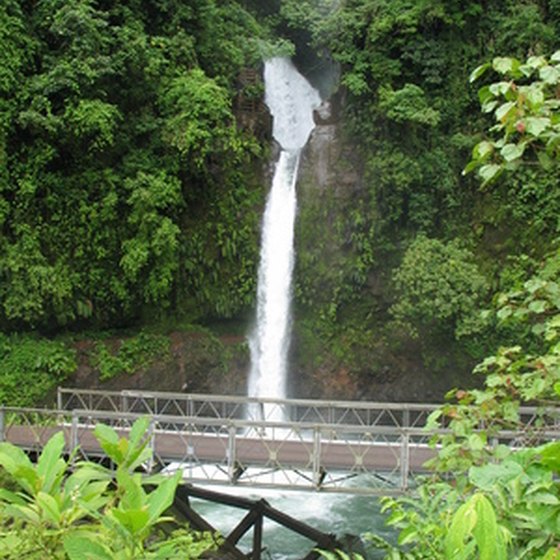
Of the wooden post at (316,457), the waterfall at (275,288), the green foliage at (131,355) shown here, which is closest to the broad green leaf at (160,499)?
the wooden post at (316,457)

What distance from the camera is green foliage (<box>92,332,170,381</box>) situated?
14.1 meters

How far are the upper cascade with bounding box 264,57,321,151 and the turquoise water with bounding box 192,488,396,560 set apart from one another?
10.1 meters

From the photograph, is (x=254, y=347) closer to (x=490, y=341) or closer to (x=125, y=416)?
(x=490, y=341)

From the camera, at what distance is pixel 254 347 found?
15.3 meters

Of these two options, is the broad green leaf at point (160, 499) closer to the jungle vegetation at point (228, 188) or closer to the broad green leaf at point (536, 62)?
the broad green leaf at point (536, 62)

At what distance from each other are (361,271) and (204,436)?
21.7 feet

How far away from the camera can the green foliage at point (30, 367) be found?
1301cm

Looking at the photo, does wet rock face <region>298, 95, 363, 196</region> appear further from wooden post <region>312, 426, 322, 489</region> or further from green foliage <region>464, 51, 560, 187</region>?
green foliage <region>464, 51, 560, 187</region>

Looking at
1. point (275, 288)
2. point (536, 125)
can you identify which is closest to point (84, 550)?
point (536, 125)

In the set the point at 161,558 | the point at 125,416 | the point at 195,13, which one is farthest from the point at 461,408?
the point at 195,13

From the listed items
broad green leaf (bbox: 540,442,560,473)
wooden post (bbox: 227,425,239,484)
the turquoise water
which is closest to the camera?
broad green leaf (bbox: 540,442,560,473)

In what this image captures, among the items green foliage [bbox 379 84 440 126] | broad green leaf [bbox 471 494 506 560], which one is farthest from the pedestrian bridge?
green foliage [bbox 379 84 440 126]

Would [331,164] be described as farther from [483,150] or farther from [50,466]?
[50,466]

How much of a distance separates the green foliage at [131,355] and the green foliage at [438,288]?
5548 mm
